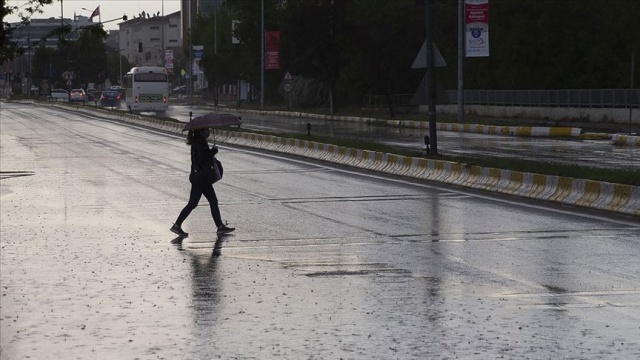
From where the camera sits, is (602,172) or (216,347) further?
(602,172)

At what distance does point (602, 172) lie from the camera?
2386cm

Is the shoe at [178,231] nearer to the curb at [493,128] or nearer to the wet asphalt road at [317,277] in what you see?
the wet asphalt road at [317,277]

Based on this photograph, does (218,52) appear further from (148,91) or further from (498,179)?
(498,179)

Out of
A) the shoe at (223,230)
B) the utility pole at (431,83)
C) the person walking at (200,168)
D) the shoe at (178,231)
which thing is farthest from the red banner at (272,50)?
the shoe at (178,231)

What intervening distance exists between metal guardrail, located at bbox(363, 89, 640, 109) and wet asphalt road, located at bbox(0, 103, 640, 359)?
29.7 m

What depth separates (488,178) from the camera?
25.3 metres

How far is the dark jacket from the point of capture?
1820cm

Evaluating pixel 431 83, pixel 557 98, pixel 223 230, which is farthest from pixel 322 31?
pixel 223 230

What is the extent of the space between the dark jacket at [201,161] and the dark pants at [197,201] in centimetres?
10

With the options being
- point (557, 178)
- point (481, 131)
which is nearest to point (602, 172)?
point (557, 178)

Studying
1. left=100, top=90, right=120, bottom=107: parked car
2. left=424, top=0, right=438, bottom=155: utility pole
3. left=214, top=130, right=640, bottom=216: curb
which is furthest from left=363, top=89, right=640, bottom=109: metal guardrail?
left=100, top=90, right=120, bottom=107: parked car

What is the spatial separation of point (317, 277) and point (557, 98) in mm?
51091

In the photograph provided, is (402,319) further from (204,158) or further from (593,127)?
(593,127)

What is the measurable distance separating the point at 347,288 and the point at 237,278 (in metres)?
1.41
